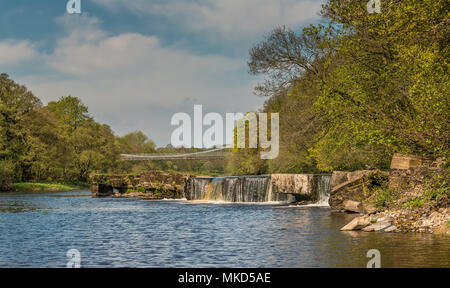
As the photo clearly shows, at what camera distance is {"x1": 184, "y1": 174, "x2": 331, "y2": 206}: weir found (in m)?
31.3

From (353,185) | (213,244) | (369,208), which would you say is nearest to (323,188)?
(353,185)

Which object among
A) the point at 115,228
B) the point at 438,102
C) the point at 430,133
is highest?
the point at 438,102

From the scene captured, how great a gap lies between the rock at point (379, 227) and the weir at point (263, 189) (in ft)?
45.5

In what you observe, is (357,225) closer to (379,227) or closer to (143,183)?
(379,227)

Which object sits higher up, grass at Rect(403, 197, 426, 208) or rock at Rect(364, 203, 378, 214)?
grass at Rect(403, 197, 426, 208)

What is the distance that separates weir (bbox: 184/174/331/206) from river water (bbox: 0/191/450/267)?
336 inches

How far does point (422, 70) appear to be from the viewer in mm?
17469

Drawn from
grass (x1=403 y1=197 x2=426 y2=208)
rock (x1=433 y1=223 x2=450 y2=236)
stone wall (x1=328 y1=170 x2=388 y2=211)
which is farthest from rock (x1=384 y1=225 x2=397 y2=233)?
stone wall (x1=328 y1=170 x2=388 y2=211)

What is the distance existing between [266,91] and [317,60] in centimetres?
505

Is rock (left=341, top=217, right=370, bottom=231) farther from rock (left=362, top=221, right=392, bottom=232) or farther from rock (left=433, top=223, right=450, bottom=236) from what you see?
rock (left=433, top=223, right=450, bottom=236)

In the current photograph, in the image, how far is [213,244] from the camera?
15.1m

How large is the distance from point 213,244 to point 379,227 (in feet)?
18.8
